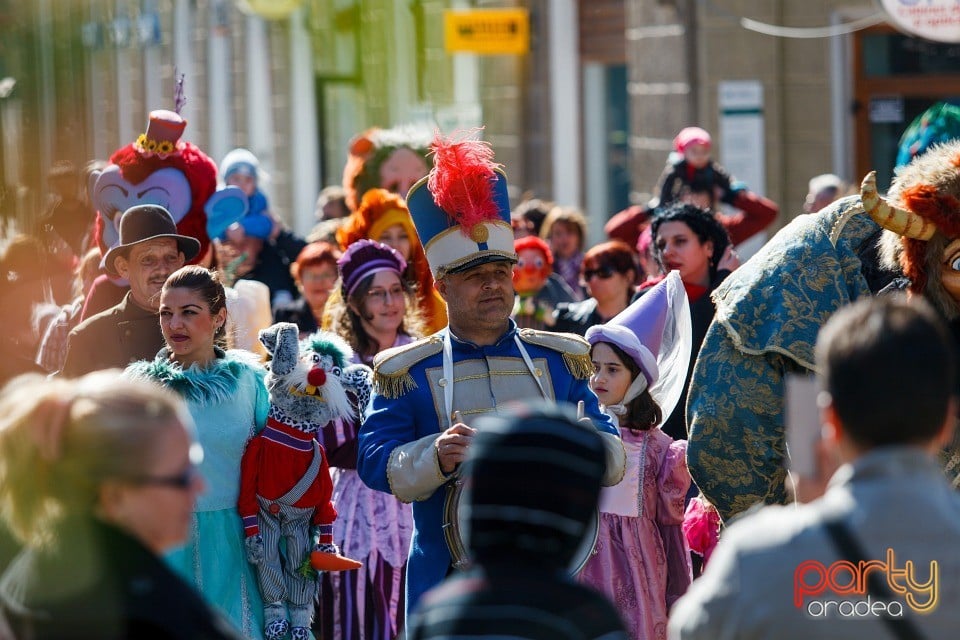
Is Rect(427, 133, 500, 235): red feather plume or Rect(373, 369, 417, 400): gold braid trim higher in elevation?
Rect(427, 133, 500, 235): red feather plume

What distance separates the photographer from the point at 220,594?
5012 mm

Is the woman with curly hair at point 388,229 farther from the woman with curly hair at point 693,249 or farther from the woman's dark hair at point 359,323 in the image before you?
the woman with curly hair at point 693,249

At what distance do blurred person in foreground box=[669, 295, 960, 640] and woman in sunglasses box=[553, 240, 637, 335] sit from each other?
496 cm

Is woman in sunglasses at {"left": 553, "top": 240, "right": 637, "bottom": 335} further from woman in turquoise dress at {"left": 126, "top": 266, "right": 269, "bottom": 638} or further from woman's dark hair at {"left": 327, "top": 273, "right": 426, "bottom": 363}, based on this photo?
woman in turquoise dress at {"left": 126, "top": 266, "right": 269, "bottom": 638}

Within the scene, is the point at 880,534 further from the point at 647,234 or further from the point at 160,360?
the point at 647,234

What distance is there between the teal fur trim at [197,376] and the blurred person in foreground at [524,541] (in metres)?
2.29

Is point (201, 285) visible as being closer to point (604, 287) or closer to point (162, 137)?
point (162, 137)

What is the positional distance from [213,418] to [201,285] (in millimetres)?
435

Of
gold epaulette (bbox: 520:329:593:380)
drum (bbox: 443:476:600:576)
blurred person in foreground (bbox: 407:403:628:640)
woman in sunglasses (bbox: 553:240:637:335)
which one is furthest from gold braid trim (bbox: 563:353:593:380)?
woman in sunglasses (bbox: 553:240:637:335)

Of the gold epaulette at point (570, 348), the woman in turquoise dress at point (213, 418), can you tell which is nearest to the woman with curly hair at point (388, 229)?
the woman in turquoise dress at point (213, 418)

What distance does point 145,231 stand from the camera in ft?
19.7

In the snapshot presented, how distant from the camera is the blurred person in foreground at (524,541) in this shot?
9.06ft

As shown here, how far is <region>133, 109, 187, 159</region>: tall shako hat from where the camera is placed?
23.1 feet

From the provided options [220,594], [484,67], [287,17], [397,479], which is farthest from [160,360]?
[287,17]
